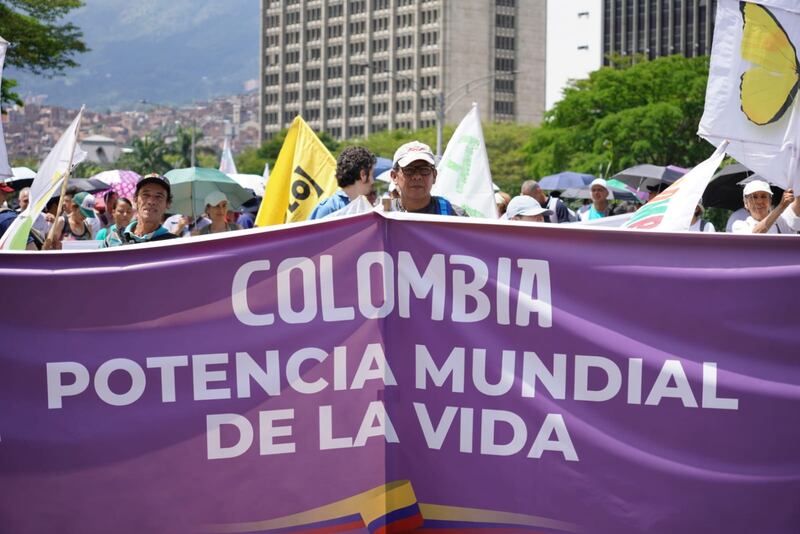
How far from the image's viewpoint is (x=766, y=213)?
29.3 ft

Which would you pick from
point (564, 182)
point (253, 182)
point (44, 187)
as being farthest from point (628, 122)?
point (44, 187)

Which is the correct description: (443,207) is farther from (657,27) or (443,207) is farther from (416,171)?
(657,27)

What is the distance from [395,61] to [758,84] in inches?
6382

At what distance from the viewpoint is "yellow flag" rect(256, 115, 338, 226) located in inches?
430

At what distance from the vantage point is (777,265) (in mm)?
5453

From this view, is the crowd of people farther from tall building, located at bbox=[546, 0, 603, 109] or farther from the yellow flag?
tall building, located at bbox=[546, 0, 603, 109]

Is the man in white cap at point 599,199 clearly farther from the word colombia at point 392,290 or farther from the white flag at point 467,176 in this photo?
the word colombia at point 392,290

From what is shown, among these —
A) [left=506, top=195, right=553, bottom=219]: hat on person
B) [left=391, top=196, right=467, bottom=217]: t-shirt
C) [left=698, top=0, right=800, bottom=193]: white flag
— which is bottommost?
[left=506, top=195, right=553, bottom=219]: hat on person

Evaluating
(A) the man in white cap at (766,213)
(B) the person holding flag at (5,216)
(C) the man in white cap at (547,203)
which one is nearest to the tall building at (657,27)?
(C) the man in white cap at (547,203)

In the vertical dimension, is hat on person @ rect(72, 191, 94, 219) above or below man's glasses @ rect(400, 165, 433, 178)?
below

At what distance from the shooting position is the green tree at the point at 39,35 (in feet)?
114

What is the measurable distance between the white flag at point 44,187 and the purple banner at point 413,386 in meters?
1.21

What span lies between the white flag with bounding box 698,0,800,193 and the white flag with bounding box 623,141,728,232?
49 cm

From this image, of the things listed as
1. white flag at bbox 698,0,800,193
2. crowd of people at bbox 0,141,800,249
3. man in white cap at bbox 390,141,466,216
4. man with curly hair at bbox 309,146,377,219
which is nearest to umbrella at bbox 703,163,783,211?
crowd of people at bbox 0,141,800,249
